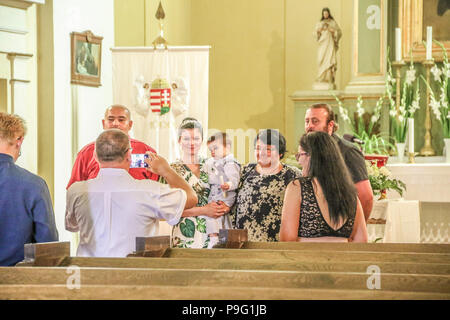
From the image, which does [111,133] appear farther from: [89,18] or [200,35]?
[200,35]

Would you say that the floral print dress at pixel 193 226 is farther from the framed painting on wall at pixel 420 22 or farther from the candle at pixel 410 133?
the framed painting on wall at pixel 420 22

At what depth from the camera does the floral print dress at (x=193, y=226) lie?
4.94 metres

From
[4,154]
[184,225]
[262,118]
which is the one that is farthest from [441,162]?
[4,154]

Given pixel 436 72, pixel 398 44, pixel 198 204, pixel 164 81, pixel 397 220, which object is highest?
pixel 398 44

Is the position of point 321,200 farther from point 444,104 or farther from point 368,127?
point 368,127

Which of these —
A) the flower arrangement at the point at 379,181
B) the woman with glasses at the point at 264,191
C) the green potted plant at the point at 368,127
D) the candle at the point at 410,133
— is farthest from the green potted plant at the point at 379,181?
the green potted plant at the point at 368,127

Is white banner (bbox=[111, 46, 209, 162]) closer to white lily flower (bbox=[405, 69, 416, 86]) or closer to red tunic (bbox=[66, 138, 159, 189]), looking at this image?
white lily flower (bbox=[405, 69, 416, 86])

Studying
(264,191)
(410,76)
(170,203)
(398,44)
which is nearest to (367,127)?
(410,76)

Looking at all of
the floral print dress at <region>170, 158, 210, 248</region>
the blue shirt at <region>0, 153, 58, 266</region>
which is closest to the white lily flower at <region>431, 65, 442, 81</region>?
the floral print dress at <region>170, 158, 210, 248</region>

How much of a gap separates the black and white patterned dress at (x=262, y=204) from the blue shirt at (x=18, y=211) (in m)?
1.35

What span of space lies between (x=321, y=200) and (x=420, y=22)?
5.25 m

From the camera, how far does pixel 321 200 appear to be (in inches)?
160

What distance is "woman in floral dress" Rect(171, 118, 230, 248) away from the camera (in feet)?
16.0

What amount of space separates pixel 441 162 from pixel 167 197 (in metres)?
5.18
